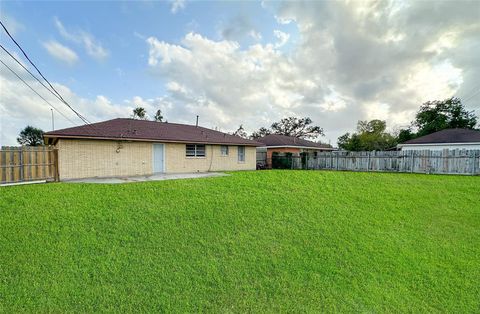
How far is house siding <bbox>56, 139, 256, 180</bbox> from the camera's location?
1167 cm

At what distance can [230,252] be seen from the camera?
16.6 ft

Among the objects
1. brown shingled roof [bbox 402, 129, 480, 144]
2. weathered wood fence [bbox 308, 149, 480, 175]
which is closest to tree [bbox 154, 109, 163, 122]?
weathered wood fence [bbox 308, 149, 480, 175]

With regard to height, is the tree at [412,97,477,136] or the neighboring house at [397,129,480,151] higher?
the tree at [412,97,477,136]

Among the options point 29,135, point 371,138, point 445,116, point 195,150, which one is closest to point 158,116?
point 195,150

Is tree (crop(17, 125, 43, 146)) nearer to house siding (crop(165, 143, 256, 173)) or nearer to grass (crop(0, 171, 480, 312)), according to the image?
house siding (crop(165, 143, 256, 173))

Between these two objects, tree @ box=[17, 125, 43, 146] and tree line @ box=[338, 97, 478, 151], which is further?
tree @ box=[17, 125, 43, 146]

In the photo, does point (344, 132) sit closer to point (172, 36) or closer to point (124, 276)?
point (172, 36)

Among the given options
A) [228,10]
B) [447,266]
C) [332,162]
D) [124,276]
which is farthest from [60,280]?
[332,162]

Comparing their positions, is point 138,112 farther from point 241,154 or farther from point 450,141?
point 450,141

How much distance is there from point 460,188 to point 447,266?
25.5 feet

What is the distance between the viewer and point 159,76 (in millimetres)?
17500

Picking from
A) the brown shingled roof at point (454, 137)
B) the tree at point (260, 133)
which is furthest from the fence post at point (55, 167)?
the tree at point (260, 133)

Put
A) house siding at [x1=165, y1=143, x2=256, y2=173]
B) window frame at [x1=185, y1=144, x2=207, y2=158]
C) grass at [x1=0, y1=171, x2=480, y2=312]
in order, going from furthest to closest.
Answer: window frame at [x1=185, y1=144, x2=207, y2=158], house siding at [x1=165, y1=143, x2=256, y2=173], grass at [x1=0, y1=171, x2=480, y2=312]

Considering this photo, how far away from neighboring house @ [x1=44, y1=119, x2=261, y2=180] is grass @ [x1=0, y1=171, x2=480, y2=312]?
374 cm
